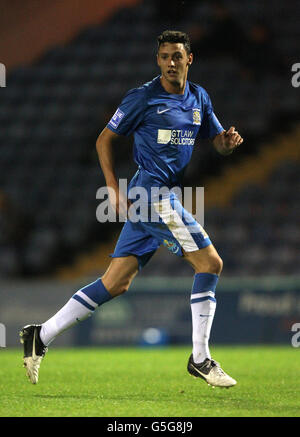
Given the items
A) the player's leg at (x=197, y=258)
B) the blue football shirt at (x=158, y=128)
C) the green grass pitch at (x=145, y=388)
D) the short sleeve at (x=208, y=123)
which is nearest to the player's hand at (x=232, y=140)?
the short sleeve at (x=208, y=123)

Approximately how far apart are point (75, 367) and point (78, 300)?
6.41ft

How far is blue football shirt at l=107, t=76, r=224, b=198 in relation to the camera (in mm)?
5375

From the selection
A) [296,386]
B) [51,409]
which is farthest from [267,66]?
[51,409]

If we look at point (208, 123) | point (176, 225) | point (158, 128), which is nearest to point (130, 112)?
point (158, 128)

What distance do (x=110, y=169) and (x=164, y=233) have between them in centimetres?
53

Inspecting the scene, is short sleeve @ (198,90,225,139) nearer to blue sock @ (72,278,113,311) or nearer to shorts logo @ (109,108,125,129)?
shorts logo @ (109,108,125,129)

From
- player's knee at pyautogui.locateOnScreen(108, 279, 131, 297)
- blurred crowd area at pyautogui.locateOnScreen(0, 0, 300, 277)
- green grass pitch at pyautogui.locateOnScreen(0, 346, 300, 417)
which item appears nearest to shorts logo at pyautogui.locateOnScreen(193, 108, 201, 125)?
player's knee at pyautogui.locateOnScreen(108, 279, 131, 297)

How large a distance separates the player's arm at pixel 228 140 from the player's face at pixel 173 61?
1.67 ft

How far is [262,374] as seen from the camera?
668 cm

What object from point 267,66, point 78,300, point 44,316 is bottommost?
point 44,316

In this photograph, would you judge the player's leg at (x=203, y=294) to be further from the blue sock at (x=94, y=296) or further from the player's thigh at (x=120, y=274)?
the blue sock at (x=94, y=296)

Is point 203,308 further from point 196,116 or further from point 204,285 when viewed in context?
point 196,116
